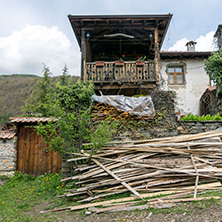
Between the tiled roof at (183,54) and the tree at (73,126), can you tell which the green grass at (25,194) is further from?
the tiled roof at (183,54)

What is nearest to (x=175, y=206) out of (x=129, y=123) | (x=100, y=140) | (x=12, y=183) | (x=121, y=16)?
(x=100, y=140)

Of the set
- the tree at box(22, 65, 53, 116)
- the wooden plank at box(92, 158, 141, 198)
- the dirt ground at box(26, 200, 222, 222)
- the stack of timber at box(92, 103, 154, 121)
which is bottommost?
the dirt ground at box(26, 200, 222, 222)

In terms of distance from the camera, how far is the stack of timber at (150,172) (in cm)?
469

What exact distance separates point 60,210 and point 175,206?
265 centimetres

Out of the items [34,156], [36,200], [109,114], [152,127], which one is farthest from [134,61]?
[36,200]

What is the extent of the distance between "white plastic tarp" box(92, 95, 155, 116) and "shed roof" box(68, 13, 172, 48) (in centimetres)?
475

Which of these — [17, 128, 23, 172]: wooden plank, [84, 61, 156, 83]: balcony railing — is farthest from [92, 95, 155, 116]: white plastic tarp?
[17, 128, 23, 172]: wooden plank

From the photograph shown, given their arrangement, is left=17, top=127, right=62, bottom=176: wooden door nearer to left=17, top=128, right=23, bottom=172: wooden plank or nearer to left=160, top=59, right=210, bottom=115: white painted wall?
left=17, top=128, right=23, bottom=172: wooden plank

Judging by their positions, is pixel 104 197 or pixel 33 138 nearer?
pixel 104 197

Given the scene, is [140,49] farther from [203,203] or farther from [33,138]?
[203,203]

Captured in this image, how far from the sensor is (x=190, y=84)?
1215 cm

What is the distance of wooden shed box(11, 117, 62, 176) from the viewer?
26.2ft

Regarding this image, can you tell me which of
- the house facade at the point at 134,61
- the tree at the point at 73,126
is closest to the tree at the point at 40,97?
the house facade at the point at 134,61

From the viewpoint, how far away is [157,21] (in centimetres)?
966
